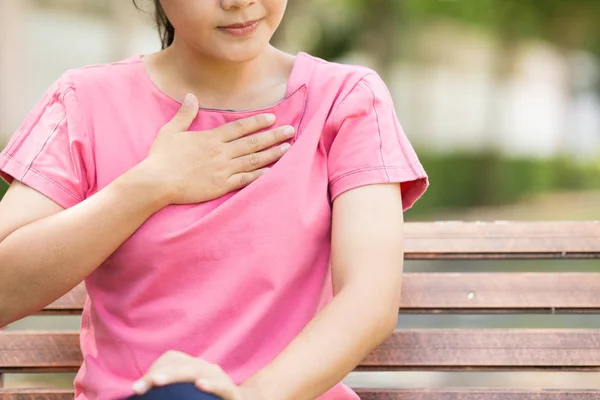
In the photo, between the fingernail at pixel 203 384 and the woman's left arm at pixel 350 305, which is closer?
the fingernail at pixel 203 384

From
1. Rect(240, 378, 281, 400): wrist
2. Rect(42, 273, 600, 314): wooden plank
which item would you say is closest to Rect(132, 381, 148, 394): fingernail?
Rect(240, 378, 281, 400): wrist

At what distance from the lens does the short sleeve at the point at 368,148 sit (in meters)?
2.15

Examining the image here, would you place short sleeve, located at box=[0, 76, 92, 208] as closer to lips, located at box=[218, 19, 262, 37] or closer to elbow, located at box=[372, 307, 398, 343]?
lips, located at box=[218, 19, 262, 37]

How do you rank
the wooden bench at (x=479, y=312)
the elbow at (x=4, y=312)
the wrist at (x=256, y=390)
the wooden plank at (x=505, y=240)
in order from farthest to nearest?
the wooden plank at (x=505, y=240)
the wooden bench at (x=479, y=312)
the elbow at (x=4, y=312)
the wrist at (x=256, y=390)

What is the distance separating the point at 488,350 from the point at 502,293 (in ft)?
0.53

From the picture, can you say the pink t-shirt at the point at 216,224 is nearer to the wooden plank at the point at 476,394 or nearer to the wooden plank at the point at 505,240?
the wooden plank at the point at 476,394

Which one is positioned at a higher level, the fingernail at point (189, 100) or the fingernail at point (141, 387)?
the fingernail at point (189, 100)

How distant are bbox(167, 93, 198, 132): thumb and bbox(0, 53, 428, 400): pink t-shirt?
0.04 meters

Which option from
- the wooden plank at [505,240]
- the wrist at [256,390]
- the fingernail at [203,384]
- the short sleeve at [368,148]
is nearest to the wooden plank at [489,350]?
the wooden plank at [505,240]

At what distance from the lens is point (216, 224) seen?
2123mm

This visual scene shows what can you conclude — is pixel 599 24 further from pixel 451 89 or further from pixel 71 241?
pixel 71 241

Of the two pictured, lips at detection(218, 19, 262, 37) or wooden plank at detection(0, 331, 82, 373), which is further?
wooden plank at detection(0, 331, 82, 373)

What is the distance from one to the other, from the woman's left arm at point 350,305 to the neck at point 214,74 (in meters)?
0.37

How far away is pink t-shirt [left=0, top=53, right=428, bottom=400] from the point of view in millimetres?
2127
